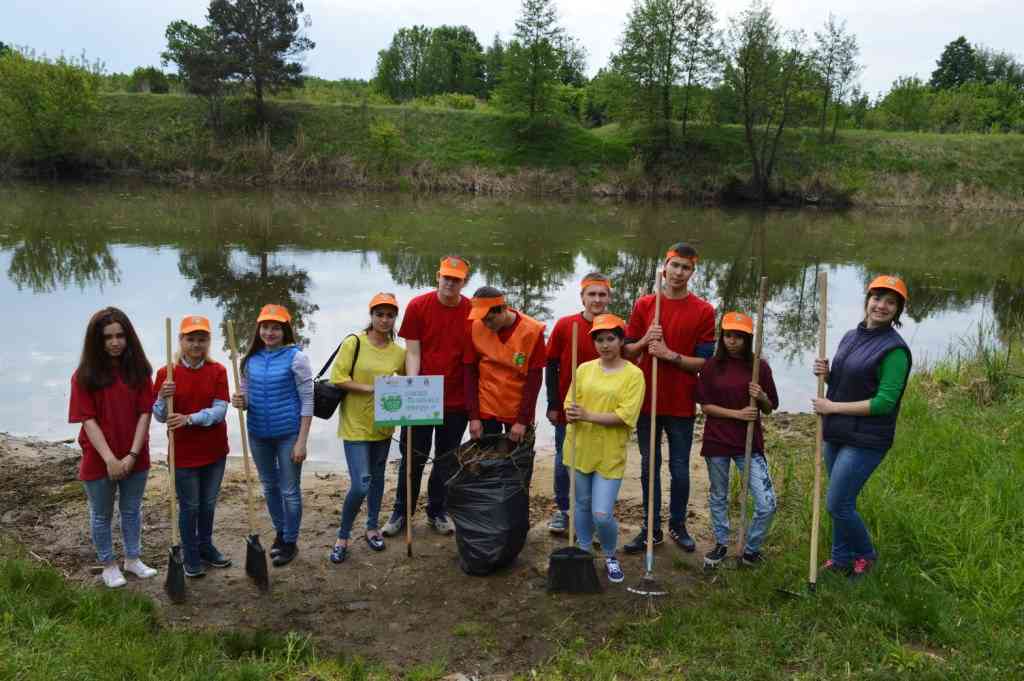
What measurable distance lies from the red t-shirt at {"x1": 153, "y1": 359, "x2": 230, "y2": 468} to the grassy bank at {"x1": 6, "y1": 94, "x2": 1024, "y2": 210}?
35.1 meters

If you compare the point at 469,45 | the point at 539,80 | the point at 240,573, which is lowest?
the point at 240,573

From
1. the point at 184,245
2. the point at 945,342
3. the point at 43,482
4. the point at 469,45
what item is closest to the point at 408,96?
the point at 469,45

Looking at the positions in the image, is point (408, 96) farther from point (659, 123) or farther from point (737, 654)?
point (737, 654)

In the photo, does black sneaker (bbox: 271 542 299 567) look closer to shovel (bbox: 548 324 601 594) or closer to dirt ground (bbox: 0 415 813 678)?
dirt ground (bbox: 0 415 813 678)

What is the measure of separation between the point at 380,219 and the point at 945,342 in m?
18.2

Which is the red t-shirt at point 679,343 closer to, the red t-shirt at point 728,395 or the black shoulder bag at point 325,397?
the red t-shirt at point 728,395

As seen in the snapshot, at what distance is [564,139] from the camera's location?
44.1 metres

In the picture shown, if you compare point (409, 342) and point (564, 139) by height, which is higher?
point (564, 139)

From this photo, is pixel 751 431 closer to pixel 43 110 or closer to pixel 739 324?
pixel 739 324

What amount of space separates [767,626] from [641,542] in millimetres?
1364

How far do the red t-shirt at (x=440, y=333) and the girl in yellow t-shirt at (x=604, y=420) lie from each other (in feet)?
3.11

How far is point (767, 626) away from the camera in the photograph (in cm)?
408

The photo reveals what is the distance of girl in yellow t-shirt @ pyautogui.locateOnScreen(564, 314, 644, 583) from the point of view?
4609 millimetres

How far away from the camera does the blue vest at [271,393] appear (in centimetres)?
489
